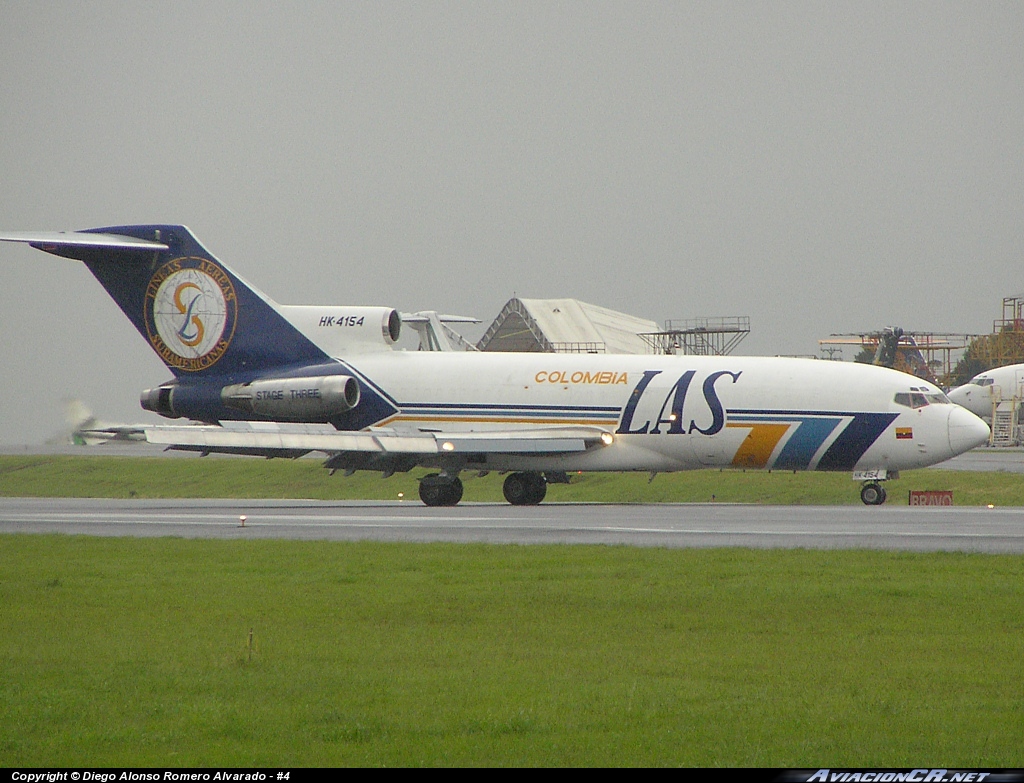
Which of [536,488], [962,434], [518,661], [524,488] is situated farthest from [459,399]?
[518,661]

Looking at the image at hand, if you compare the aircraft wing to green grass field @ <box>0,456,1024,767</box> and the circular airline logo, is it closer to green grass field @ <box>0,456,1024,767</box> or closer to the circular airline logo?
the circular airline logo

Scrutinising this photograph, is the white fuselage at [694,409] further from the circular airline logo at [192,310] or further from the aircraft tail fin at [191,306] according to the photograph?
the circular airline logo at [192,310]

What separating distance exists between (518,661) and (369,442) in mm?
23727

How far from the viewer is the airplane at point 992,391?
85.2 metres

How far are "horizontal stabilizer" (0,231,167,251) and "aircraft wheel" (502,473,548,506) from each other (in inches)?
528

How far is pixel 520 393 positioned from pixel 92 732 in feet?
94.4

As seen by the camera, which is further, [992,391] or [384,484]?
[992,391]

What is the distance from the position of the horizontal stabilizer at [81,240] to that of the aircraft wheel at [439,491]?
11886 millimetres

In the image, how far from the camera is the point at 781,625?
13.3 meters

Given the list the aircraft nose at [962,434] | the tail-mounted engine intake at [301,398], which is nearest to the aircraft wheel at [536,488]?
the tail-mounted engine intake at [301,398]

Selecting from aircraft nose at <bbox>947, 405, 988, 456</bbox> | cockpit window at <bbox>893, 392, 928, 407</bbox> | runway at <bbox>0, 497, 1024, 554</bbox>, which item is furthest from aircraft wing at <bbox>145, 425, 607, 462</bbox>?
aircraft nose at <bbox>947, 405, 988, 456</bbox>

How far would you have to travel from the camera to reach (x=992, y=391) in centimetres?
8519

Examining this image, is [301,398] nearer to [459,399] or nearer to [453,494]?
[459,399]

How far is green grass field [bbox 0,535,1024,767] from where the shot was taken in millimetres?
8539
